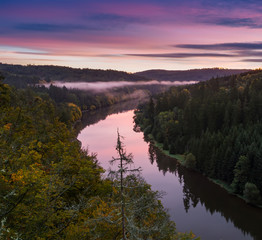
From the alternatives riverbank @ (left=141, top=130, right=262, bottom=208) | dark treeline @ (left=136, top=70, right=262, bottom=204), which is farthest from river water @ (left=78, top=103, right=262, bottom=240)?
dark treeline @ (left=136, top=70, right=262, bottom=204)

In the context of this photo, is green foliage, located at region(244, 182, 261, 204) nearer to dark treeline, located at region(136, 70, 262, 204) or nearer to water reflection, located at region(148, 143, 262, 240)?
dark treeline, located at region(136, 70, 262, 204)

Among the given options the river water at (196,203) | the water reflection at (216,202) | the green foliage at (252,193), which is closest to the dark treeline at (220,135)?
the green foliage at (252,193)

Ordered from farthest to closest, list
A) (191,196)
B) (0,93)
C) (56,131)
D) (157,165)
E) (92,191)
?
(157,165), (191,196), (0,93), (56,131), (92,191)

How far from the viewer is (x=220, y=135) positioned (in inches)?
2628

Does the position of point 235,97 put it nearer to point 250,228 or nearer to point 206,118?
point 206,118

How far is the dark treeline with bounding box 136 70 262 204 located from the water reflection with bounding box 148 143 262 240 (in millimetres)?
2185

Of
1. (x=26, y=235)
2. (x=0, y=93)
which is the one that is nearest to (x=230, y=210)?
(x=26, y=235)

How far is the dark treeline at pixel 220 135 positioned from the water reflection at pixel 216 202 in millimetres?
2185

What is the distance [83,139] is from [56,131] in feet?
186

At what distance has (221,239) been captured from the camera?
36062 mm

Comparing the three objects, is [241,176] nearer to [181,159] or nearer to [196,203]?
[196,203]

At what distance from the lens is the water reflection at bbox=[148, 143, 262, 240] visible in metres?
41.1

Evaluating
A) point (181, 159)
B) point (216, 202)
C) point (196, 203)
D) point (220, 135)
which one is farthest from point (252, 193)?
point (181, 159)

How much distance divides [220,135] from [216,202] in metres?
22.6
